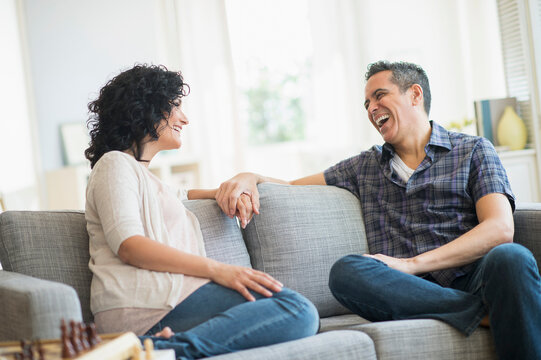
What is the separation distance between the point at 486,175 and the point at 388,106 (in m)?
0.44

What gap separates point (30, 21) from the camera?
4449mm

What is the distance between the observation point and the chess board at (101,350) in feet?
3.40

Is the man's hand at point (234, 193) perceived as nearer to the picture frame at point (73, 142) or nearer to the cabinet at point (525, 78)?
the cabinet at point (525, 78)

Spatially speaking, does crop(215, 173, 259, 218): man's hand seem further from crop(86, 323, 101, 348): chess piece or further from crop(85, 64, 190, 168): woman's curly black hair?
crop(86, 323, 101, 348): chess piece

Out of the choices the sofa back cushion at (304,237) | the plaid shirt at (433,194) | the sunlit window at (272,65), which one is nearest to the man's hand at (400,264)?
the plaid shirt at (433,194)

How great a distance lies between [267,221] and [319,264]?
23 centimetres

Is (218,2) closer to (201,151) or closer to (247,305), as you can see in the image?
(201,151)

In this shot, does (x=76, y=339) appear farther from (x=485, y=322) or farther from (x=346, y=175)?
(x=346, y=175)

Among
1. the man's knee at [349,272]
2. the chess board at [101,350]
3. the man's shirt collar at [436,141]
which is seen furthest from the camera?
the man's shirt collar at [436,141]

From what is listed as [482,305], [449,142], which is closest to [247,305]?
[482,305]

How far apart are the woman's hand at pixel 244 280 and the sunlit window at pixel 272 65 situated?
3.99 m

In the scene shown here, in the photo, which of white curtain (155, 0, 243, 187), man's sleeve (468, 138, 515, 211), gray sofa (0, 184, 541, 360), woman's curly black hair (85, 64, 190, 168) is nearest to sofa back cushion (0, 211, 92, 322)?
gray sofa (0, 184, 541, 360)

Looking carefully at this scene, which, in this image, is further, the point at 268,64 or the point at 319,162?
the point at 268,64

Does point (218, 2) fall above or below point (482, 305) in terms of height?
above
